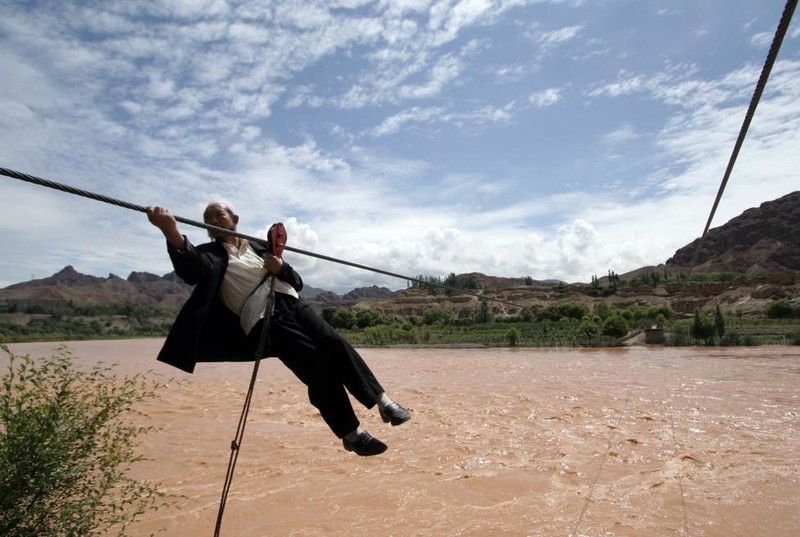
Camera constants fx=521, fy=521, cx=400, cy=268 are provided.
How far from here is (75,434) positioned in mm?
4340

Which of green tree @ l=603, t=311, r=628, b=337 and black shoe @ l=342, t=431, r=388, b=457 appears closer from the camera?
black shoe @ l=342, t=431, r=388, b=457

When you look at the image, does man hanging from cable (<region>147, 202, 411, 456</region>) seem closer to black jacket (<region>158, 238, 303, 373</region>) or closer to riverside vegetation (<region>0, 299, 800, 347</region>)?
black jacket (<region>158, 238, 303, 373</region>)

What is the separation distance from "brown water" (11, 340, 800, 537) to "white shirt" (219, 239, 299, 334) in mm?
3409

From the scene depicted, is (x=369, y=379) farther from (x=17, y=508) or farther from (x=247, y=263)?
(x=17, y=508)

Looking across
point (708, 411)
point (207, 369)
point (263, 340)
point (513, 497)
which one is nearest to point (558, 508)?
point (513, 497)

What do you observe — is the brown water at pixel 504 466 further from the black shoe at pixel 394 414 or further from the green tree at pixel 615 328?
the green tree at pixel 615 328

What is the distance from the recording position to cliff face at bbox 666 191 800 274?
483 ft

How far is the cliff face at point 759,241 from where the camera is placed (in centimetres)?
14725

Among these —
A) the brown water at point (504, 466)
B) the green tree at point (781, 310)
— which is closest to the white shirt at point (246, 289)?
the brown water at point (504, 466)

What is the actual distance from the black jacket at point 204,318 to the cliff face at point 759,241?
16939 centimetres

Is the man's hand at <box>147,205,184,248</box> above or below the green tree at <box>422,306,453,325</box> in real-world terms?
below

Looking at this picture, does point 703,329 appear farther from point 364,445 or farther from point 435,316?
point 435,316

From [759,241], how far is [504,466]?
18949cm

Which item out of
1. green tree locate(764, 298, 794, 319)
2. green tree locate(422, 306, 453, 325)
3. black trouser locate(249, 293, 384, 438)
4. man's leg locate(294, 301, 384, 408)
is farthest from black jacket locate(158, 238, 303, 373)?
green tree locate(422, 306, 453, 325)
